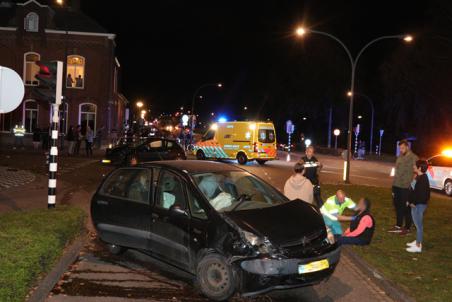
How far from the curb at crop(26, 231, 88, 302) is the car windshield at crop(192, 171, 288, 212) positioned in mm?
2127

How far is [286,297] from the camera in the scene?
20.2 feet

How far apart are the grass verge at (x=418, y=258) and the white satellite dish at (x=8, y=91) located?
18.1ft

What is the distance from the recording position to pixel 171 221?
6.57m

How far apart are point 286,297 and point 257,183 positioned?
1839mm

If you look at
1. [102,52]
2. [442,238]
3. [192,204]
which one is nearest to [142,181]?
[192,204]

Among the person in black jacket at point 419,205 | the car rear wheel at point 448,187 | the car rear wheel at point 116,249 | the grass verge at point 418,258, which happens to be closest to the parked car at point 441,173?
the car rear wheel at point 448,187

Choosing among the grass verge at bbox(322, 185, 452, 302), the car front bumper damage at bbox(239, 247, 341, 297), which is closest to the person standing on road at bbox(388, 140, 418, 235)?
the grass verge at bbox(322, 185, 452, 302)

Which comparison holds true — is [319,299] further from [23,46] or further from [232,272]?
[23,46]

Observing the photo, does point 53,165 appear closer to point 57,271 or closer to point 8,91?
point 8,91

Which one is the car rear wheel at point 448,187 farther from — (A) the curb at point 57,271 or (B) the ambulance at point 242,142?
(A) the curb at point 57,271

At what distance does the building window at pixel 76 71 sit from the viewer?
42500 millimetres

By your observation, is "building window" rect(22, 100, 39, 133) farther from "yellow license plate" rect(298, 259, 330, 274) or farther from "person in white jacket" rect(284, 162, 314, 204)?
"yellow license plate" rect(298, 259, 330, 274)

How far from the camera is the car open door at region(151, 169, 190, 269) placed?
6.40 m

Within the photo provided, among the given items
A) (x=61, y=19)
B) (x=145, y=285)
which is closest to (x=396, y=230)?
(x=145, y=285)
